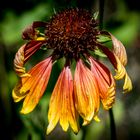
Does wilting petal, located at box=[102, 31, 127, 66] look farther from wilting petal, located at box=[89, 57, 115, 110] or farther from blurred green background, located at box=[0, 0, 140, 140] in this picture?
blurred green background, located at box=[0, 0, 140, 140]

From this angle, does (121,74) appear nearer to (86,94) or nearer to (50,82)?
(86,94)

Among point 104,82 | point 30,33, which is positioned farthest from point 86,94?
point 30,33

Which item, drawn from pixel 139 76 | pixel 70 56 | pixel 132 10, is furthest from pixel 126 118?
pixel 70 56

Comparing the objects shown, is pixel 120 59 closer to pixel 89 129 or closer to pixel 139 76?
pixel 89 129

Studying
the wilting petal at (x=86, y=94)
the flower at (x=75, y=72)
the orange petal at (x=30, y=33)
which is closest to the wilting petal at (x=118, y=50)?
the flower at (x=75, y=72)

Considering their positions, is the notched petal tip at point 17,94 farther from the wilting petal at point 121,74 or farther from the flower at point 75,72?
the wilting petal at point 121,74

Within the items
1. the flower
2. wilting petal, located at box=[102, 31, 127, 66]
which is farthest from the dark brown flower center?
wilting petal, located at box=[102, 31, 127, 66]
